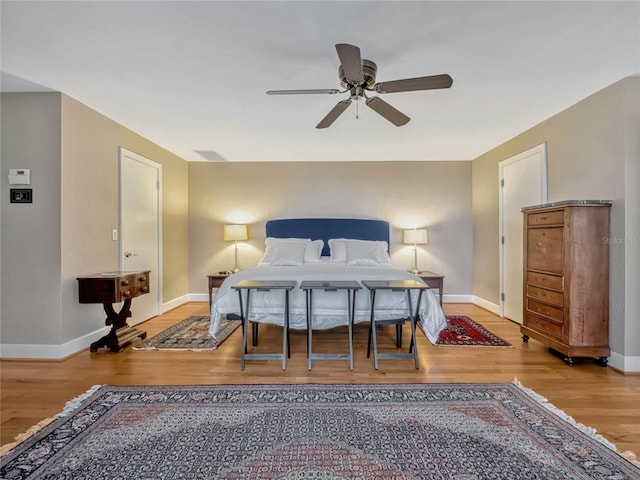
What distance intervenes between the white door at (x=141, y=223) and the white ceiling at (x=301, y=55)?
0.62 meters

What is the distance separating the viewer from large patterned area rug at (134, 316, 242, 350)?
315cm

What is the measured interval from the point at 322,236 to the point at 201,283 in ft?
7.52

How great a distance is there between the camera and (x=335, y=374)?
253 cm

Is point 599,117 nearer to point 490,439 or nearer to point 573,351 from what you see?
point 573,351

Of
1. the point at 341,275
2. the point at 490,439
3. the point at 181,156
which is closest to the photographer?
the point at 490,439

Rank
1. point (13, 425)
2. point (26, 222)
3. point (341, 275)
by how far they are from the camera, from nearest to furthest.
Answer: point (13, 425) < point (26, 222) < point (341, 275)

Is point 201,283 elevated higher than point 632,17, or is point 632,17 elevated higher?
point 632,17

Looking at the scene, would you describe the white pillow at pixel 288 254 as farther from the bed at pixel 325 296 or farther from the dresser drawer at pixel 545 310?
the dresser drawer at pixel 545 310

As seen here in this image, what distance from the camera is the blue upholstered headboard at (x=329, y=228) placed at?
495cm

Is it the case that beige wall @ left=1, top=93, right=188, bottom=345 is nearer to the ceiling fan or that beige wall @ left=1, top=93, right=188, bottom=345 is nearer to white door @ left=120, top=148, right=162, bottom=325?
white door @ left=120, top=148, right=162, bottom=325

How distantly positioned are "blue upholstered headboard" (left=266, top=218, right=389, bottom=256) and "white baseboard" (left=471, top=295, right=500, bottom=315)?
1.80 metres

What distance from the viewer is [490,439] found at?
1.72 meters

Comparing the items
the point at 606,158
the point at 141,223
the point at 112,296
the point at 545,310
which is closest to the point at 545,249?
the point at 545,310

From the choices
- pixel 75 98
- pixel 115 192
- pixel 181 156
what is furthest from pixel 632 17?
pixel 181 156
